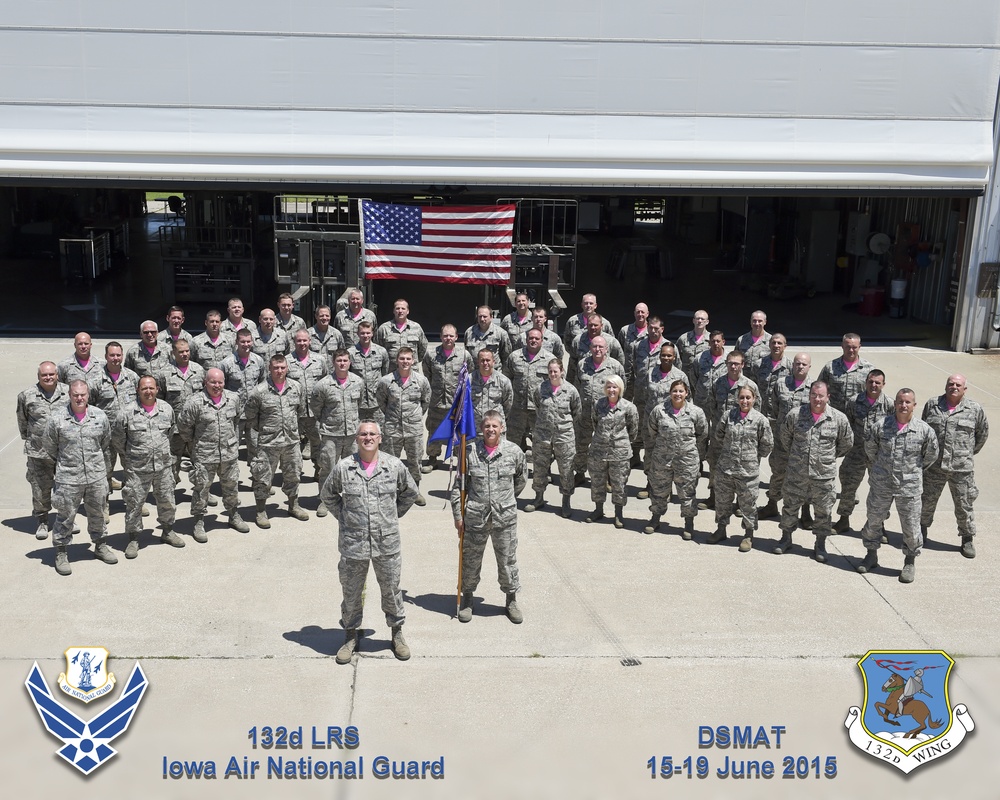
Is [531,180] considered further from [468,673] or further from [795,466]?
[468,673]

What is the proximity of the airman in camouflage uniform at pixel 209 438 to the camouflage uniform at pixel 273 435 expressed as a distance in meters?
0.26

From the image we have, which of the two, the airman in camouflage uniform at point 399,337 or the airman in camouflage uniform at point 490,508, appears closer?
the airman in camouflage uniform at point 490,508

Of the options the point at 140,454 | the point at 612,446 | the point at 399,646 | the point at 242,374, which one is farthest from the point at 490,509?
the point at 242,374

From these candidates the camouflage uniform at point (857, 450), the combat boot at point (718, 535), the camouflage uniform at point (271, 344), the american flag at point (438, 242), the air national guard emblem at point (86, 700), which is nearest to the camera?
the air national guard emblem at point (86, 700)

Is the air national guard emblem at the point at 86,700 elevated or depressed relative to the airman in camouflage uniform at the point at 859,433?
depressed

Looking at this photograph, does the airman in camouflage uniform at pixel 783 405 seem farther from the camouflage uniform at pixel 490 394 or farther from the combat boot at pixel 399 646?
the combat boot at pixel 399 646

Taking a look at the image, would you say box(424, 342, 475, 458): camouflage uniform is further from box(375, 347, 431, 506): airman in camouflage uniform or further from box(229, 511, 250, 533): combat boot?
box(229, 511, 250, 533): combat boot

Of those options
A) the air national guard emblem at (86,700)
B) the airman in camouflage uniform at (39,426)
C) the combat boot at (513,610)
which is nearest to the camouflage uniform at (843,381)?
the combat boot at (513,610)

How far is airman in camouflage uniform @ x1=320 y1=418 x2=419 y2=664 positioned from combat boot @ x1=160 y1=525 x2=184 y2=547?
Result: 2.46 meters

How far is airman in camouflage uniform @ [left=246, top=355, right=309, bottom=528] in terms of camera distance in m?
10.2

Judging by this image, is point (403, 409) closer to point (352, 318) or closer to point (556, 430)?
point (556, 430)

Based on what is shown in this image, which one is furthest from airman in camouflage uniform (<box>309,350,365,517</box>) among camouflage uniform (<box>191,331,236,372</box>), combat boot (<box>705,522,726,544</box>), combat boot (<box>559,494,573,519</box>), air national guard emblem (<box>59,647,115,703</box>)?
combat boot (<box>705,522,726,544</box>)

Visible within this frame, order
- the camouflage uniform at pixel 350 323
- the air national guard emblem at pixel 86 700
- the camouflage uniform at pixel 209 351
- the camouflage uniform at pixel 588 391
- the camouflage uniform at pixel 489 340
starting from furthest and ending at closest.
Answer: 1. the camouflage uniform at pixel 350 323
2. the camouflage uniform at pixel 489 340
3. the camouflage uniform at pixel 209 351
4. the camouflage uniform at pixel 588 391
5. the air national guard emblem at pixel 86 700

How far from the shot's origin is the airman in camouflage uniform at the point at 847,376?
35.4 feet
